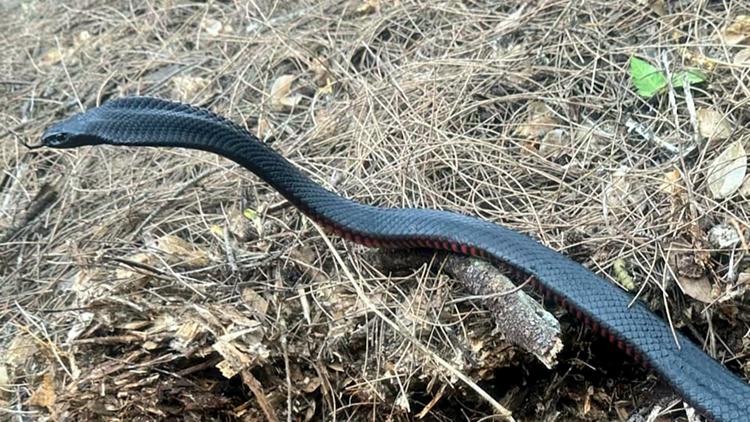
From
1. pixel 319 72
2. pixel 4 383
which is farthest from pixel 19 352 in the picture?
pixel 319 72

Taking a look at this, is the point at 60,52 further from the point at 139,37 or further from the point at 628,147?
the point at 628,147

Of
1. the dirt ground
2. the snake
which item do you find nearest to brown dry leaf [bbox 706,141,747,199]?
the dirt ground

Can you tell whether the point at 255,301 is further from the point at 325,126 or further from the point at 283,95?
the point at 283,95

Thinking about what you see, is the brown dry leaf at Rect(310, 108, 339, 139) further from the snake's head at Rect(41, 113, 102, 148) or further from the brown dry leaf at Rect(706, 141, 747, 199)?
the brown dry leaf at Rect(706, 141, 747, 199)

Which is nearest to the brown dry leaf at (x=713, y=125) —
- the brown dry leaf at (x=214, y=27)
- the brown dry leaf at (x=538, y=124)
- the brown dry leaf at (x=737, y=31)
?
the brown dry leaf at (x=737, y=31)

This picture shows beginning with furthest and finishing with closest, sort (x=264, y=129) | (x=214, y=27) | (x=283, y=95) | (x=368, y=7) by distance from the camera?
(x=214, y=27) → (x=368, y=7) → (x=283, y=95) → (x=264, y=129)
